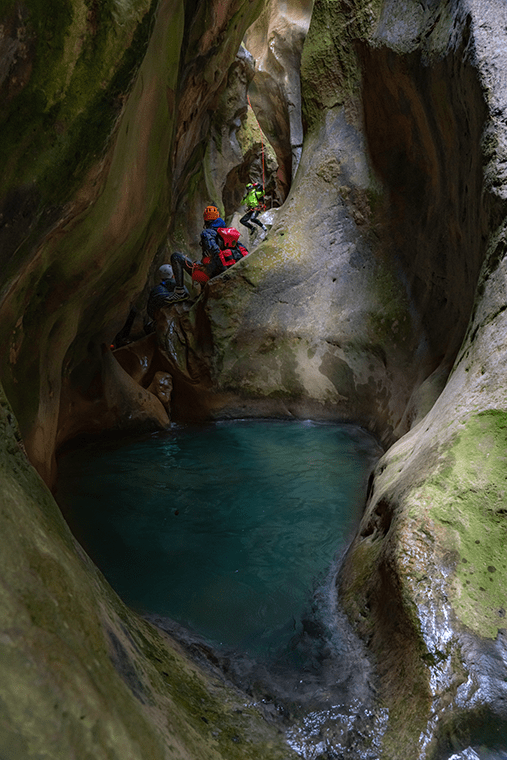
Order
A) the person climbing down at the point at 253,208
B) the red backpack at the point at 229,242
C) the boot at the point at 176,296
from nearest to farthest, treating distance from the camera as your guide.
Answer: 1. the boot at the point at 176,296
2. the red backpack at the point at 229,242
3. the person climbing down at the point at 253,208

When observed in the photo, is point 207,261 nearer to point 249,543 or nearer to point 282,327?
point 282,327

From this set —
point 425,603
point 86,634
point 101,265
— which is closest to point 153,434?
point 101,265

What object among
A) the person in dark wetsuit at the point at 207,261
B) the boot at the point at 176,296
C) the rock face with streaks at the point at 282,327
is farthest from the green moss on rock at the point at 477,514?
the person in dark wetsuit at the point at 207,261

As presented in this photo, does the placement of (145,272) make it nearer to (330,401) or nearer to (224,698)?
(330,401)

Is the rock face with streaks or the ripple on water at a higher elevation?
the rock face with streaks

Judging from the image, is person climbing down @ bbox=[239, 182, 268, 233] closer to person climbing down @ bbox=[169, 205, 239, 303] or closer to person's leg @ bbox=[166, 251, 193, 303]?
person climbing down @ bbox=[169, 205, 239, 303]

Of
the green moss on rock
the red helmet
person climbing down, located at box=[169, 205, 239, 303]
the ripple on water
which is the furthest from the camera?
the red helmet

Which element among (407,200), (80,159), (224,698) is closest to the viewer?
(224,698)

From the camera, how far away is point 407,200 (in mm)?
5883

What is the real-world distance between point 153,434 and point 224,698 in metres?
5.05

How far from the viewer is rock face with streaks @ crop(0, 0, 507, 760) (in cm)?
138

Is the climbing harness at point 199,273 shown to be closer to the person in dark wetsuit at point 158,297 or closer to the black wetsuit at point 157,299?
the person in dark wetsuit at point 158,297

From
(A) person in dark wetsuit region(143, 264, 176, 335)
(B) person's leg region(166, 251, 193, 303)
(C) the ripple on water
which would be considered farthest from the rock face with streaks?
(B) person's leg region(166, 251, 193, 303)

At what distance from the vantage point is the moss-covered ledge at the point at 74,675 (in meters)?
0.97
